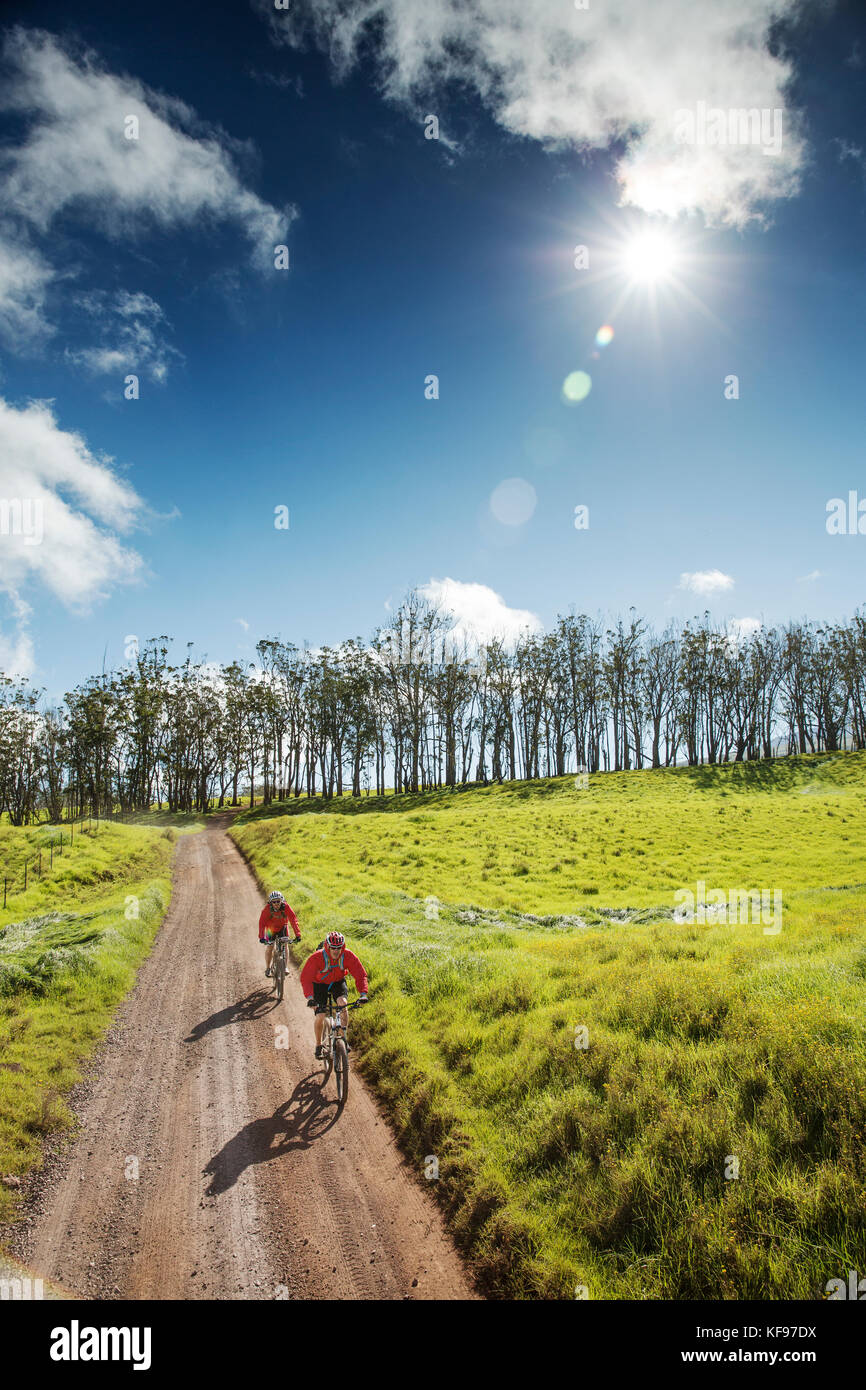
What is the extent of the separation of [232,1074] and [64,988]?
555 centimetres

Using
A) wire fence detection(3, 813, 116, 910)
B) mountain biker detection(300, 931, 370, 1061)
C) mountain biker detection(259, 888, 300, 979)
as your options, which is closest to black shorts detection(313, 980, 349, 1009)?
mountain biker detection(300, 931, 370, 1061)

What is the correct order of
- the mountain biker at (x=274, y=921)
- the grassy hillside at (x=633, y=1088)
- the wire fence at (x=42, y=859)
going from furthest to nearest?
1. the wire fence at (x=42, y=859)
2. the mountain biker at (x=274, y=921)
3. the grassy hillside at (x=633, y=1088)

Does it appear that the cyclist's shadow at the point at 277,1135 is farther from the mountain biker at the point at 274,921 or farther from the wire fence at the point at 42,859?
the wire fence at the point at 42,859

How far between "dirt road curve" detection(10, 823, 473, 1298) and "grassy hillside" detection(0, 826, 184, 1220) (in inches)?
22.9

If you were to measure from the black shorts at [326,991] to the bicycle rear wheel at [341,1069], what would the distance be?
0.85 meters

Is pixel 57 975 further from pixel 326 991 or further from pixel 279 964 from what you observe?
pixel 326 991

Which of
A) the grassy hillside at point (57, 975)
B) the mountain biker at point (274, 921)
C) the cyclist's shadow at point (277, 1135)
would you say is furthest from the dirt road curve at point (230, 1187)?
the mountain biker at point (274, 921)

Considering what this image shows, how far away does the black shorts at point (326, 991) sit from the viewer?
32.6 ft

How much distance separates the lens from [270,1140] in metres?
8.02

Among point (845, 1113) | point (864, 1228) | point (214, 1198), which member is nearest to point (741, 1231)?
point (864, 1228)

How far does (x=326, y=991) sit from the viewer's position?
10062 mm

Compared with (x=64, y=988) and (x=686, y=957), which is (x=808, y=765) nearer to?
(x=686, y=957)

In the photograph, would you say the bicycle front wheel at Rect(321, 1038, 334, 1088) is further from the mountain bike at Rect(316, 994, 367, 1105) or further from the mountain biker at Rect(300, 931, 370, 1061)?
the mountain biker at Rect(300, 931, 370, 1061)

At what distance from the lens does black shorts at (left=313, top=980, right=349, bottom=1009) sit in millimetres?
9945
